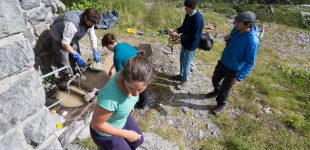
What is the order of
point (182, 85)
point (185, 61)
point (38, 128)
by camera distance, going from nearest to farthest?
1. point (38, 128)
2. point (185, 61)
3. point (182, 85)

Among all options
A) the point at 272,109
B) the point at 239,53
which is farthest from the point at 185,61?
the point at 272,109

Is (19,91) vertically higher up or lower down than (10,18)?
lower down

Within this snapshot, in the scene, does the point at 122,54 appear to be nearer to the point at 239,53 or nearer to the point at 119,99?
the point at 119,99

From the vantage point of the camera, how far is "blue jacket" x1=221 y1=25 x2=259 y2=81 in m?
3.67

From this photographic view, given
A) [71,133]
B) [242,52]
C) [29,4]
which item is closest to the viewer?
[71,133]

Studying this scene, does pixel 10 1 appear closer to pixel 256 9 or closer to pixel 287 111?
pixel 287 111

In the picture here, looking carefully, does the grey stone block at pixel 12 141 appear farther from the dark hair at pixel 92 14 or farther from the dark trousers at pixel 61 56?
the dark trousers at pixel 61 56

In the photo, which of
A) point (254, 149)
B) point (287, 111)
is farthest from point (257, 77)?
point (254, 149)

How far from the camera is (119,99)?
2.21 meters

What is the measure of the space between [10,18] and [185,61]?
3.56 m

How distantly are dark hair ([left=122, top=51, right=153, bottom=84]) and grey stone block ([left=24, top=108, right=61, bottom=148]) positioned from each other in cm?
64

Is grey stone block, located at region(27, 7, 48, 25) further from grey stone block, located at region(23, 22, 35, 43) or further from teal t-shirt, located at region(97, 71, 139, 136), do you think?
teal t-shirt, located at region(97, 71, 139, 136)

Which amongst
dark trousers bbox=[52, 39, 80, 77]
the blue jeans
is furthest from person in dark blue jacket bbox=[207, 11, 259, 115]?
dark trousers bbox=[52, 39, 80, 77]

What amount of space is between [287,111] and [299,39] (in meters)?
4.65
